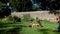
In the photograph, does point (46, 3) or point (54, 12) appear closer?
point (54, 12)

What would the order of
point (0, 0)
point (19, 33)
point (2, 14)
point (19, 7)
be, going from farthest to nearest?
point (19, 7)
point (2, 14)
point (0, 0)
point (19, 33)

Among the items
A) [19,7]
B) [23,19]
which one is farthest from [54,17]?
[19,7]

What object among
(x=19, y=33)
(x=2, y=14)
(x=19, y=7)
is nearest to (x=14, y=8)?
(x=19, y=7)

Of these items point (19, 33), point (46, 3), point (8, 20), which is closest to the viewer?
point (19, 33)

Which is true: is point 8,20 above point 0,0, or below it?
below

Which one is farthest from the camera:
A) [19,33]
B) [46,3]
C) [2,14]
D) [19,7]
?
[19,7]

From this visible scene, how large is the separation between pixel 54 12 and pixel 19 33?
14.7 metres

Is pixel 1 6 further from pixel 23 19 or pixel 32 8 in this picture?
pixel 32 8

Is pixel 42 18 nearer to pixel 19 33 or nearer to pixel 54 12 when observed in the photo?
pixel 54 12

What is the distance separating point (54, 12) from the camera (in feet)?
86.1

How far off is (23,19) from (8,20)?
2.07 metres

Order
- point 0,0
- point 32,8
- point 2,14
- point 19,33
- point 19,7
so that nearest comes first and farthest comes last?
point 19,33, point 0,0, point 2,14, point 19,7, point 32,8

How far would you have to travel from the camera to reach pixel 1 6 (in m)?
34.6

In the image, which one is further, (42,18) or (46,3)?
(46,3)
